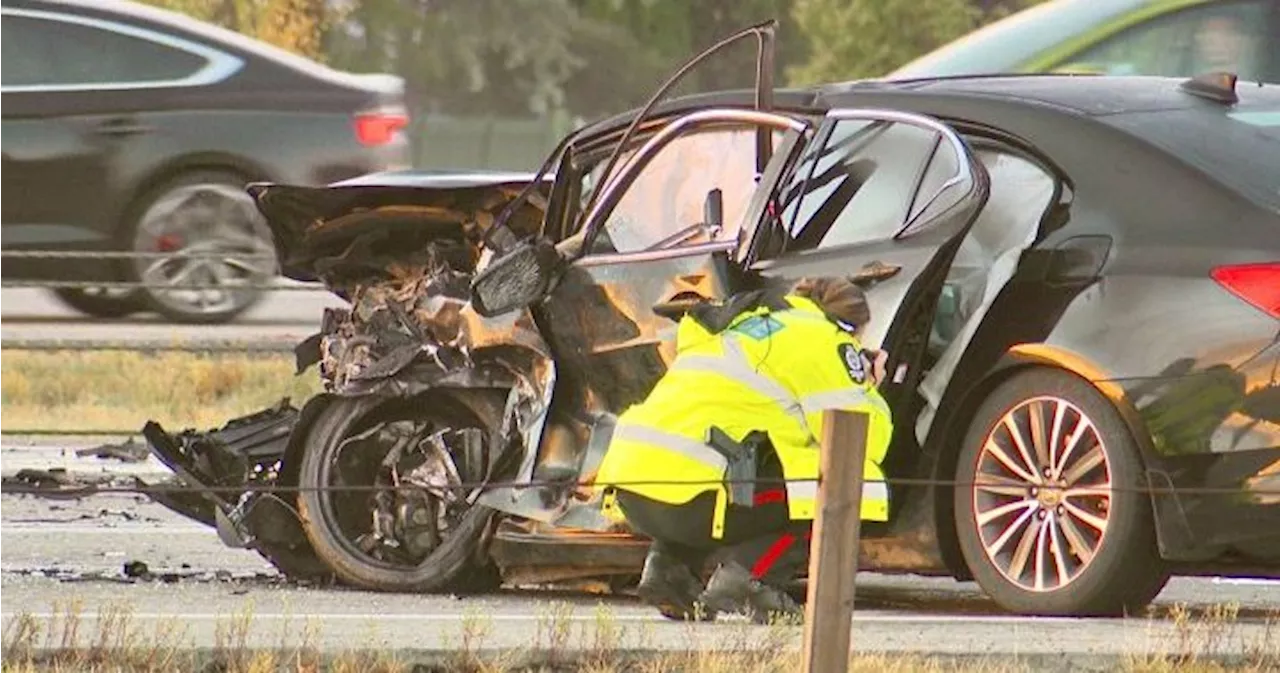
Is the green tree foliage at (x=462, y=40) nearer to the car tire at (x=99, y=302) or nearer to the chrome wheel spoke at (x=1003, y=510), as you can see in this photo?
the car tire at (x=99, y=302)

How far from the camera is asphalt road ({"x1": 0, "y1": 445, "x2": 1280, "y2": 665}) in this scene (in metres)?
9.07

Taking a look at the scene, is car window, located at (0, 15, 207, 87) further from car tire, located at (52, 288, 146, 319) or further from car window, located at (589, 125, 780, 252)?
car window, located at (589, 125, 780, 252)

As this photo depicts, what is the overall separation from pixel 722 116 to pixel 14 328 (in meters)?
9.35

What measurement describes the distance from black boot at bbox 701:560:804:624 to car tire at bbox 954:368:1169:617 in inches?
21.4

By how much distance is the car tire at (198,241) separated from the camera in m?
18.3

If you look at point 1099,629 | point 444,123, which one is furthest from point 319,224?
point 444,123

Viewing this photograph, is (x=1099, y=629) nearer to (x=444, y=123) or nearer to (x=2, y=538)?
(x=2, y=538)

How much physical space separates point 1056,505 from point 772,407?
31.1 inches

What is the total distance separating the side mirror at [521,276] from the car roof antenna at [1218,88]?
186cm

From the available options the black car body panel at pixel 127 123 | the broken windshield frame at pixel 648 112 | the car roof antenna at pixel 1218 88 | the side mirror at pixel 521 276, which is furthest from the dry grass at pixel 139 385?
the car roof antenna at pixel 1218 88

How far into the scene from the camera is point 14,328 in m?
19.3

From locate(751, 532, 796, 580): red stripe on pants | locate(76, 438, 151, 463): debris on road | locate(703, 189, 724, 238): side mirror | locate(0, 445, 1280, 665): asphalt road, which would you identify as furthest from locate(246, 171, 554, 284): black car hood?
locate(76, 438, 151, 463): debris on road

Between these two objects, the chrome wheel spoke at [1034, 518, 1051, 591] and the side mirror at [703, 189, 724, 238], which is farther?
the side mirror at [703, 189, 724, 238]

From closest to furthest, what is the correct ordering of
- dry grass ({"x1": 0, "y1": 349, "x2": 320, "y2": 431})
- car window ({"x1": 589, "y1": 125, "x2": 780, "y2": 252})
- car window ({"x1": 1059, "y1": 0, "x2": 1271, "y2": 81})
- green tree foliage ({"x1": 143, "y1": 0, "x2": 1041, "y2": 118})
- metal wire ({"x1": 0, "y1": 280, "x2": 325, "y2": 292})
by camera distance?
car window ({"x1": 589, "y1": 125, "x2": 780, "y2": 252}) < car window ({"x1": 1059, "y1": 0, "x2": 1271, "y2": 81}) < metal wire ({"x1": 0, "y1": 280, "x2": 325, "y2": 292}) < dry grass ({"x1": 0, "y1": 349, "x2": 320, "y2": 431}) < green tree foliage ({"x1": 143, "y1": 0, "x2": 1041, "y2": 118})
